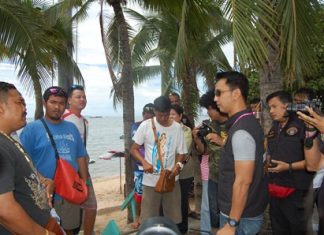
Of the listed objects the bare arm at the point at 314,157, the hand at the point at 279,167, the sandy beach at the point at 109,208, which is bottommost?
the sandy beach at the point at 109,208

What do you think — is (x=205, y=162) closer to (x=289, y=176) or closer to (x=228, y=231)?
(x=289, y=176)

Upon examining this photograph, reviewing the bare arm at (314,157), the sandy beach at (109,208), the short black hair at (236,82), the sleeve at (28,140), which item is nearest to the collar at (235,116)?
the short black hair at (236,82)

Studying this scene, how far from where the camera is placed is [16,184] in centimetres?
223

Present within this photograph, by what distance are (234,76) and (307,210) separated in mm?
1842

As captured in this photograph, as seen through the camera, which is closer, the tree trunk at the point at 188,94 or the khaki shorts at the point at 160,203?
the khaki shorts at the point at 160,203

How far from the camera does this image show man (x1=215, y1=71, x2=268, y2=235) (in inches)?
109

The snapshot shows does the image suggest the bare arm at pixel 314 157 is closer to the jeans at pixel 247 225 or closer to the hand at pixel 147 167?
the jeans at pixel 247 225

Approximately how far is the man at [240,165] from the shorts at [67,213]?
6.11ft

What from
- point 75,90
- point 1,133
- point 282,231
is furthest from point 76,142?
point 282,231

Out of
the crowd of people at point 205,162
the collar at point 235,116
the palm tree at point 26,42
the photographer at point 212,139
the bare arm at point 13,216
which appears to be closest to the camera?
the bare arm at point 13,216

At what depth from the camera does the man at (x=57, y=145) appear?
3986 millimetres

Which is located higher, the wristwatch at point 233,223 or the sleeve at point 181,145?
the sleeve at point 181,145

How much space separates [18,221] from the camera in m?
2.07

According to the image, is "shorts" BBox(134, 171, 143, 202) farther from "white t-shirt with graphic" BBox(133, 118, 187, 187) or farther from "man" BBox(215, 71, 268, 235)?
"man" BBox(215, 71, 268, 235)
